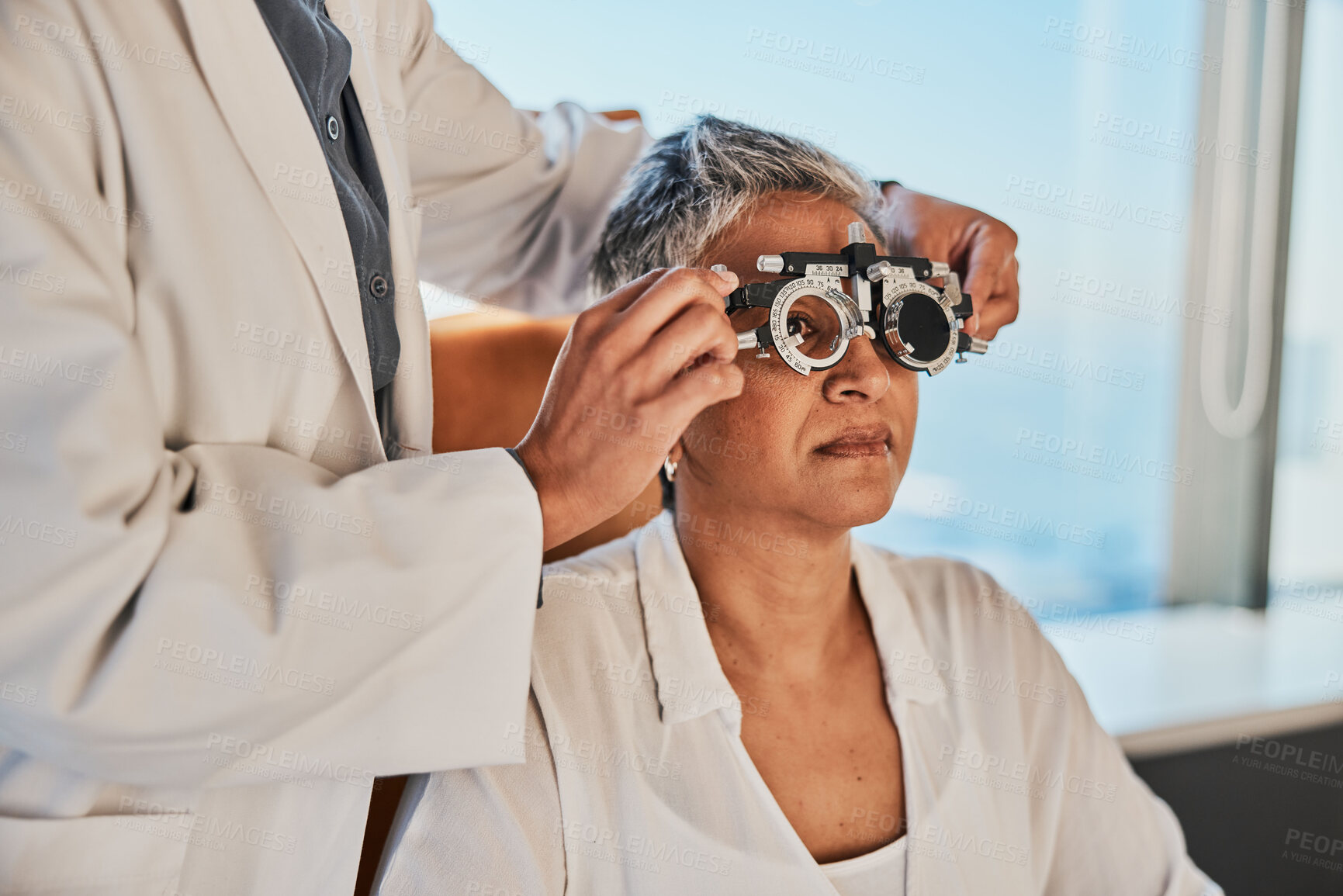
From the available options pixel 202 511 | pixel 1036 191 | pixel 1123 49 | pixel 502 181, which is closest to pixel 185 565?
pixel 202 511

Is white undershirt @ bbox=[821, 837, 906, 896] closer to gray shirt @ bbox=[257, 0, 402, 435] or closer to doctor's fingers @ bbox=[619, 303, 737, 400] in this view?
doctor's fingers @ bbox=[619, 303, 737, 400]

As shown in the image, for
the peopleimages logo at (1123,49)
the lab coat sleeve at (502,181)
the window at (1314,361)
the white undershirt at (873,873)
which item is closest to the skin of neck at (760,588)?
the white undershirt at (873,873)

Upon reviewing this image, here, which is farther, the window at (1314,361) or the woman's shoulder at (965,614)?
the window at (1314,361)

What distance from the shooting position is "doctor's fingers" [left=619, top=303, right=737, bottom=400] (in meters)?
0.86

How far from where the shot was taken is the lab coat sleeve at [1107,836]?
4.08ft

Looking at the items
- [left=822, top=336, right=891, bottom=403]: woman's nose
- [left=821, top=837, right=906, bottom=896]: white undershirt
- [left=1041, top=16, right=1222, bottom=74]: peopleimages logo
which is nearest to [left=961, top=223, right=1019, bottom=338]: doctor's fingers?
[left=822, top=336, right=891, bottom=403]: woman's nose

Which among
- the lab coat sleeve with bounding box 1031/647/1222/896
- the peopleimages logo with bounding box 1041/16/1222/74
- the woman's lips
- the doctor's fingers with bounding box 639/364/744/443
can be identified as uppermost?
the peopleimages logo with bounding box 1041/16/1222/74

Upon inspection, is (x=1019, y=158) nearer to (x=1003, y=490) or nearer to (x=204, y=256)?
(x=1003, y=490)

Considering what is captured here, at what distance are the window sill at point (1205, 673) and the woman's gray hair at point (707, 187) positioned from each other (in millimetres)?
1311

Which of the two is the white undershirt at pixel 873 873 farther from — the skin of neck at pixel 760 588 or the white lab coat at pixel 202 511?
the white lab coat at pixel 202 511

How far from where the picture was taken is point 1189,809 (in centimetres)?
220

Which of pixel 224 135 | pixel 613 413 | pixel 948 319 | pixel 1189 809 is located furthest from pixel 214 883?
pixel 1189 809

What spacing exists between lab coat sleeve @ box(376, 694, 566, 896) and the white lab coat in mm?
72

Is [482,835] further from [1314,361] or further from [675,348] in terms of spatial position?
[1314,361]
